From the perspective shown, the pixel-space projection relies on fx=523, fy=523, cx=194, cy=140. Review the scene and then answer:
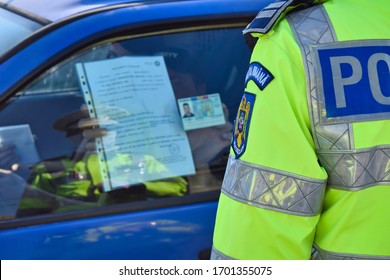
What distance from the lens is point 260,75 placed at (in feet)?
3.34

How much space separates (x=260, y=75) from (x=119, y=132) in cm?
82

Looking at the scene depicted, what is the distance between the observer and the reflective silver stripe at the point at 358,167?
3.21 ft

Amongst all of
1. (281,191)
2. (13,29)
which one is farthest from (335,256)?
(13,29)

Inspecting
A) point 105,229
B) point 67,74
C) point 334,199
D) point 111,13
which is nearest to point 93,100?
point 67,74

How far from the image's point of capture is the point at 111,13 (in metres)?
1.68

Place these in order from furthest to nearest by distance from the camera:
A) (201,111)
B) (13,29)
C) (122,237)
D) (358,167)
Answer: (201,111)
(13,29)
(122,237)
(358,167)

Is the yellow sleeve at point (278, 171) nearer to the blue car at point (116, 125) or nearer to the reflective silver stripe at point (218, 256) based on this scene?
the reflective silver stripe at point (218, 256)

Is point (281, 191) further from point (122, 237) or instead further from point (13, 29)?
point (13, 29)

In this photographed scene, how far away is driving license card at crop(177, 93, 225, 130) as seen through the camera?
71.6 inches

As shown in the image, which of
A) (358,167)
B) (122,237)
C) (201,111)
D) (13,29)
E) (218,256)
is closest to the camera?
(358,167)

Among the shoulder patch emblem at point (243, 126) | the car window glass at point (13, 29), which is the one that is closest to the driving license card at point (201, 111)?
the car window glass at point (13, 29)

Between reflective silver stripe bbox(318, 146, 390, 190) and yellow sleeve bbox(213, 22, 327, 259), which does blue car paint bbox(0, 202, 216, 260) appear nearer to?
yellow sleeve bbox(213, 22, 327, 259)

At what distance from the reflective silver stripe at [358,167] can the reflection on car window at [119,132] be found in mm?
807
